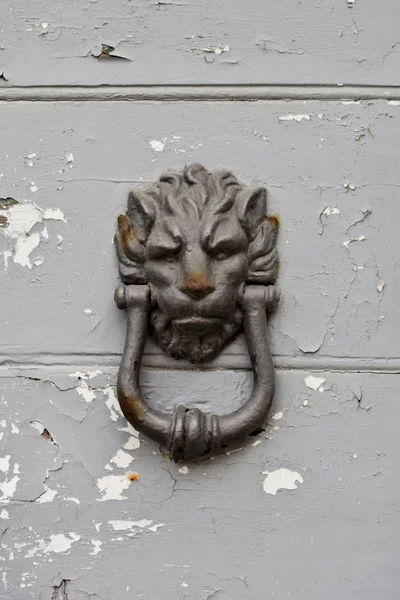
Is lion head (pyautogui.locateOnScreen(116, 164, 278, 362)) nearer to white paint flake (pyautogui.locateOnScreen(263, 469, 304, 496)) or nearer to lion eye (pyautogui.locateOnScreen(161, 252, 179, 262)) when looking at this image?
lion eye (pyautogui.locateOnScreen(161, 252, 179, 262))

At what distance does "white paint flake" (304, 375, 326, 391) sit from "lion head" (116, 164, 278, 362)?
0.13 meters

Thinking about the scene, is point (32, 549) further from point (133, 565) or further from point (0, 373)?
point (0, 373)

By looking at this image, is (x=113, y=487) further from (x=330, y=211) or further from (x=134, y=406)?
(x=330, y=211)

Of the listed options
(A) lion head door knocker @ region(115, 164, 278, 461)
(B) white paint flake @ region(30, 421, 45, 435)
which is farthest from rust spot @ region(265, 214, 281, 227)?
(B) white paint flake @ region(30, 421, 45, 435)

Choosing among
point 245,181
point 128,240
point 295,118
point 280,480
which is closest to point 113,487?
point 280,480

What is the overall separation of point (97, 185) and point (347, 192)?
1.21 ft

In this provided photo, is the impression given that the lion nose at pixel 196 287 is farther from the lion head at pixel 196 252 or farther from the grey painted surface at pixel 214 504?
the grey painted surface at pixel 214 504

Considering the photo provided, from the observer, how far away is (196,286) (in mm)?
1032

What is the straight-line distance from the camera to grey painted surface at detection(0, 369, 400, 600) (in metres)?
1.07

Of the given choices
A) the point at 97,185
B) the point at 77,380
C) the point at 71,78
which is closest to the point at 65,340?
the point at 77,380

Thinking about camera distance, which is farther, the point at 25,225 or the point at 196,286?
the point at 25,225

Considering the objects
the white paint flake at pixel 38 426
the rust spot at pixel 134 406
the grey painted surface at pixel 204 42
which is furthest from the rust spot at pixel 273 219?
the white paint flake at pixel 38 426

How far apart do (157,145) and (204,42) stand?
6.9 inches

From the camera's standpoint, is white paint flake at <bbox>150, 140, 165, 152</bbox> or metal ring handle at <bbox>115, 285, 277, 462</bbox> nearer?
metal ring handle at <bbox>115, 285, 277, 462</bbox>
